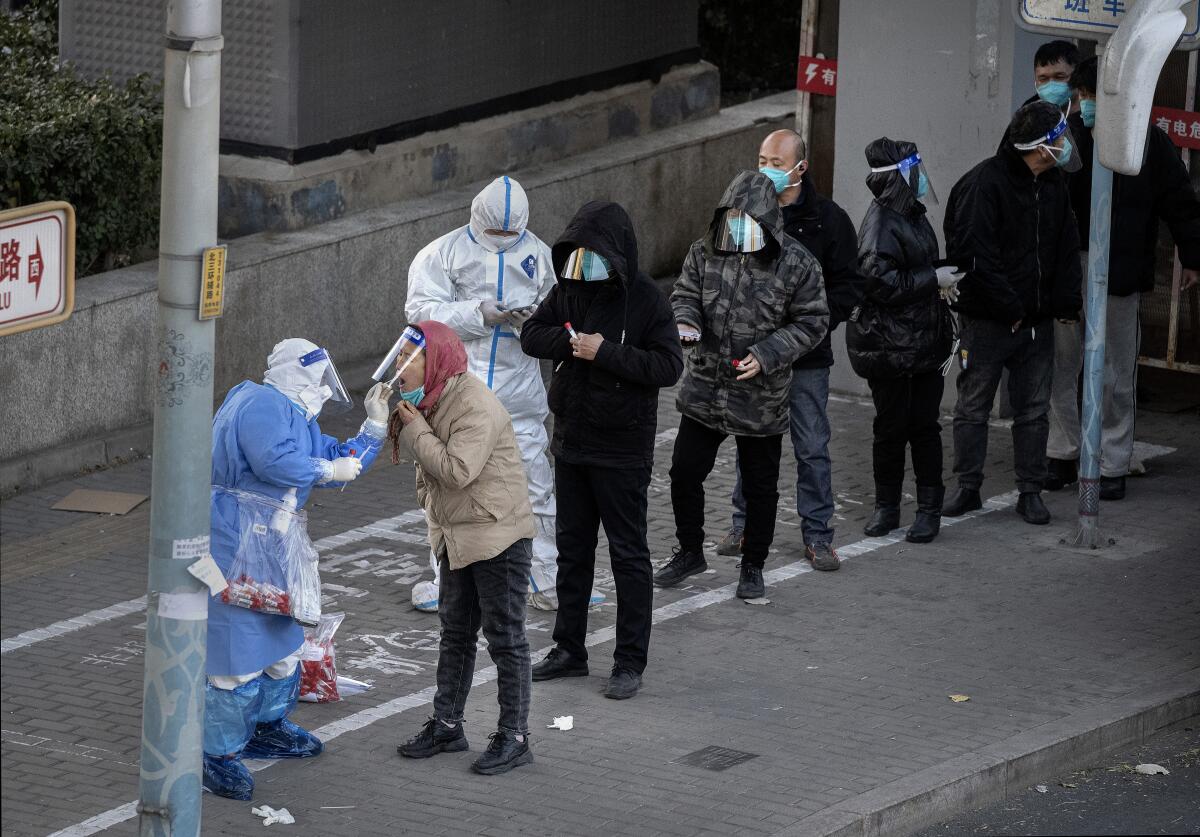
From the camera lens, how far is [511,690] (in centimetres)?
695

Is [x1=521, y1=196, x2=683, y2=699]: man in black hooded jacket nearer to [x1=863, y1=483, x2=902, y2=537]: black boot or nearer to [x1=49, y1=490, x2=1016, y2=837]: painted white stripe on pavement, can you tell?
[x1=49, y1=490, x2=1016, y2=837]: painted white stripe on pavement

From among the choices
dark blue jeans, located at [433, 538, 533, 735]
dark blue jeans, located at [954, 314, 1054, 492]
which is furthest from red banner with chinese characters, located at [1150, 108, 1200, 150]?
dark blue jeans, located at [433, 538, 533, 735]

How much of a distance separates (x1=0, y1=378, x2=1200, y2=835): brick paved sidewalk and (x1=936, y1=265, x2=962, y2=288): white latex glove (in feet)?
4.11

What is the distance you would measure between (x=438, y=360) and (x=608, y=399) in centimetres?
99

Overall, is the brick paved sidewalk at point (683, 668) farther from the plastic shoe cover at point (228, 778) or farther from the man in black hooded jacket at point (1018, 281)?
the man in black hooded jacket at point (1018, 281)

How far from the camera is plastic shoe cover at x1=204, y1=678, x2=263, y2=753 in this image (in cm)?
670

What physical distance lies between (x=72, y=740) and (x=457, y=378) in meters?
Result: 1.91

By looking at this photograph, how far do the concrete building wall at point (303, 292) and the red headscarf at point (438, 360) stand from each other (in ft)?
13.0

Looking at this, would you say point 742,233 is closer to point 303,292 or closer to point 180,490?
point 180,490

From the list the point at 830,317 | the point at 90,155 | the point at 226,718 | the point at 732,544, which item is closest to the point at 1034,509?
the point at 732,544

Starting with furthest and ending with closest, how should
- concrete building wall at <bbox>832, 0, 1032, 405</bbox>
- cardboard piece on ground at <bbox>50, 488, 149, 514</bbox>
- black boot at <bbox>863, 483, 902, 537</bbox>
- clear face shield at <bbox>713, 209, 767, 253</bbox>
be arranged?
concrete building wall at <bbox>832, 0, 1032, 405</bbox> → cardboard piece on ground at <bbox>50, 488, 149, 514</bbox> → black boot at <bbox>863, 483, 902, 537</bbox> → clear face shield at <bbox>713, 209, 767, 253</bbox>

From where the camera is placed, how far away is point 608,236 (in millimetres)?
7469

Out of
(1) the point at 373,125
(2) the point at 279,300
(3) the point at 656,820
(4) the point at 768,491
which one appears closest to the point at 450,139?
(1) the point at 373,125

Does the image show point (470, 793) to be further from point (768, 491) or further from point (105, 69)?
point (105, 69)
